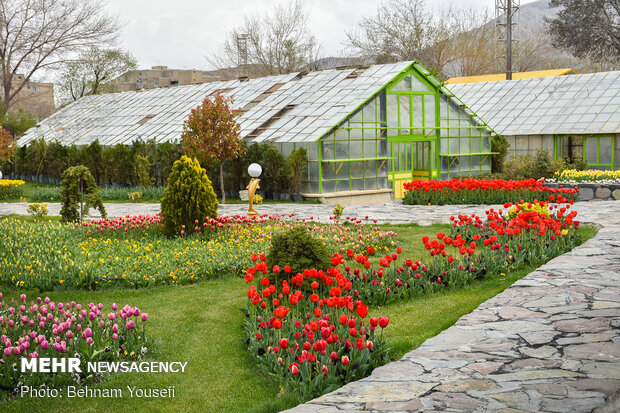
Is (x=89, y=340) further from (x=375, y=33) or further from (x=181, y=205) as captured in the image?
(x=375, y=33)

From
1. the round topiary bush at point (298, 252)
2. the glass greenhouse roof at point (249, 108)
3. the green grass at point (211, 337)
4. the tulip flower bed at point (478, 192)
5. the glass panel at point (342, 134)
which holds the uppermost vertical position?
the glass greenhouse roof at point (249, 108)

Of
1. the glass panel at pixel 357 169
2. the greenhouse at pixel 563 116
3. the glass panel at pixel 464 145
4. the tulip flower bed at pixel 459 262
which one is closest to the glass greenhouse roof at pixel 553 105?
the greenhouse at pixel 563 116

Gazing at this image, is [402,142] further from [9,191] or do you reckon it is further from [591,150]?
[9,191]

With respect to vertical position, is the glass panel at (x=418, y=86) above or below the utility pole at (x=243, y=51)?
below

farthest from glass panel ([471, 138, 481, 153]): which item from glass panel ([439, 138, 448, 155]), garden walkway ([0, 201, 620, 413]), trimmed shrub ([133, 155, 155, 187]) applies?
garden walkway ([0, 201, 620, 413])

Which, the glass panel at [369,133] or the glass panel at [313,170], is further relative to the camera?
the glass panel at [369,133]

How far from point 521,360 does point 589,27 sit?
40.3m

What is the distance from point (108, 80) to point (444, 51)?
2278 cm

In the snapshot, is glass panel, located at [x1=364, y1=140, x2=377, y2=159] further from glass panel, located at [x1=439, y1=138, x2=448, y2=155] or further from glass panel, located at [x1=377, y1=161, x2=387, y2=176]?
glass panel, located at [x1=439, y1=138, x2=448, y2=155]

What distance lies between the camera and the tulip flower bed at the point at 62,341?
5.09 metres

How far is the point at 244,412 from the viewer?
15.0 feet

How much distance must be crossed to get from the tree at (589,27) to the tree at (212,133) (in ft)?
94.5

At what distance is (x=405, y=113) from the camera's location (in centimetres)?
2255

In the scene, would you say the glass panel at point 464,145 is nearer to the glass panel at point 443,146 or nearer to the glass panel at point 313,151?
the glass panel at point 443,146
